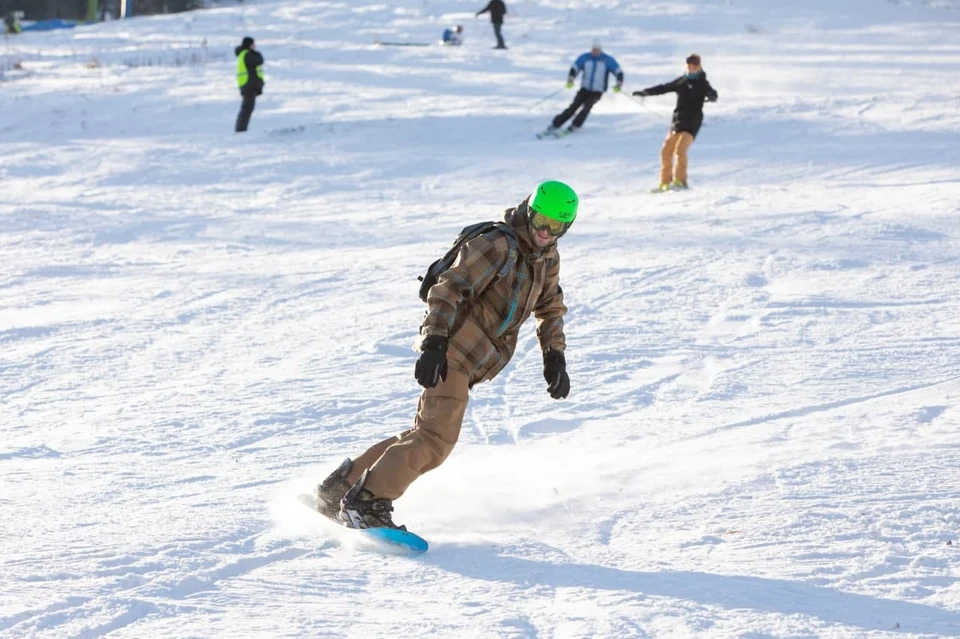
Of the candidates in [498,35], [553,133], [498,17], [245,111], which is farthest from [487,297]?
[498,17]

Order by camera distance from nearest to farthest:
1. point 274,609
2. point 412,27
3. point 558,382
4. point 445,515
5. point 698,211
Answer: point 274,609, point 558,382, point 445,515, point 698,211, point 412,27

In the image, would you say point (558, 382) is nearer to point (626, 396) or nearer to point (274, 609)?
point (274, 609)

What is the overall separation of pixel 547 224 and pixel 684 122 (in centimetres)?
876

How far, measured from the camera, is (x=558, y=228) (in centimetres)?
398

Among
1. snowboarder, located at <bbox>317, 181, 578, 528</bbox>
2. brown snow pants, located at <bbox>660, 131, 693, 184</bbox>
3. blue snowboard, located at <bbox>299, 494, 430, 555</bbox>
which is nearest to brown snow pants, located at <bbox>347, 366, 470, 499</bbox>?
snowboarder, located at <bbox>317, 181, 578, 528</bbox>

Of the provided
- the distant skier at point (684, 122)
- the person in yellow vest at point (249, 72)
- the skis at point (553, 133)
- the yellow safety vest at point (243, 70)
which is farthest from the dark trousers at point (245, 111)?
the distant skier at point (684, 122)

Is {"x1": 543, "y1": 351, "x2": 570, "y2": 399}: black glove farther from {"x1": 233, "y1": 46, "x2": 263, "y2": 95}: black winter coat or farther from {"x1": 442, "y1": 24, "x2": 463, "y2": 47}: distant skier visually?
{"x1": 442, "y1": 24, "x2": 463, "y2": 47}: distant skier

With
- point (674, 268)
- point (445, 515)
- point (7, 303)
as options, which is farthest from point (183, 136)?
point (445, 515)

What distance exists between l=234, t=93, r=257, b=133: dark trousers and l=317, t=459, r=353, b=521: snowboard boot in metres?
13.7

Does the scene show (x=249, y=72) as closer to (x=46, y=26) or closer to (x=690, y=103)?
(x=690, y=103)

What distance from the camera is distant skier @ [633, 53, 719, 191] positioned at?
40.4 ft

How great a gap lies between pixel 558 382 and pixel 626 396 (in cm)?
201

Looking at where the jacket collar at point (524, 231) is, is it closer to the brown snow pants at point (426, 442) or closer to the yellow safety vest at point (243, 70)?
the brown snow pants at point (426, 442)

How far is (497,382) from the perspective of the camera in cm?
654
